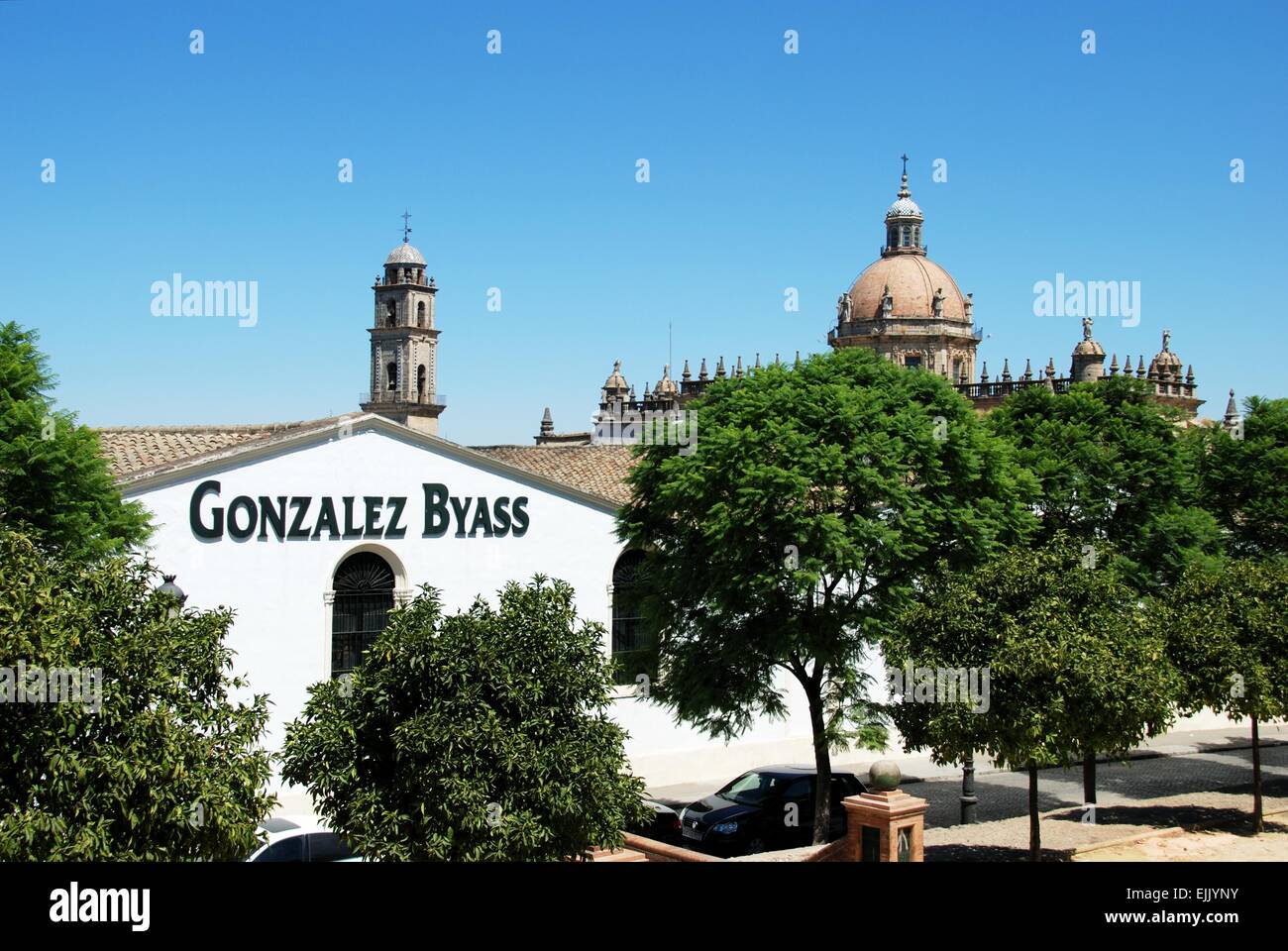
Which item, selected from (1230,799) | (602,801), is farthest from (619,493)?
(602,801)

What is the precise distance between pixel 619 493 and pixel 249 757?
18617mm

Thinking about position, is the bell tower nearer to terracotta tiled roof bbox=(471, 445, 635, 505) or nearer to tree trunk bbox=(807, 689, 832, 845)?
terracotta tiled roof bbox=(471, 445, 635, 505)

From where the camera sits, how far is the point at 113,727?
1057 centimetres

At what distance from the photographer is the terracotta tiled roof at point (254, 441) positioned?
2353 cm

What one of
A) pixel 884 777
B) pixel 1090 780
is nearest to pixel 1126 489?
pixel 1090 780

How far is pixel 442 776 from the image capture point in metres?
12.2

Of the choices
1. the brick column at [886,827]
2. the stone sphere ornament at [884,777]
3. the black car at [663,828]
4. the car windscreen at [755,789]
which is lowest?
the black car at [663,828]

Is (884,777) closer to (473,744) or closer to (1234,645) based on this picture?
(473,744)

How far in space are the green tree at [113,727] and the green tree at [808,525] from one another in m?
11.2

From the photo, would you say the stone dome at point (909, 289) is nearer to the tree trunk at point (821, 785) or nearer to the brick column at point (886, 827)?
the tree trunk at point (821, 785)

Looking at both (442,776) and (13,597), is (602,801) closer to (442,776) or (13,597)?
(442,776)

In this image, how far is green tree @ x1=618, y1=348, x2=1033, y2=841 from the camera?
69.7 feet

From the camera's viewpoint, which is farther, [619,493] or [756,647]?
[619,493]

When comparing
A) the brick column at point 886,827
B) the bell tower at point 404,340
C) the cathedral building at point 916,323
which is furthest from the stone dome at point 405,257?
the brick column at point 886,827
